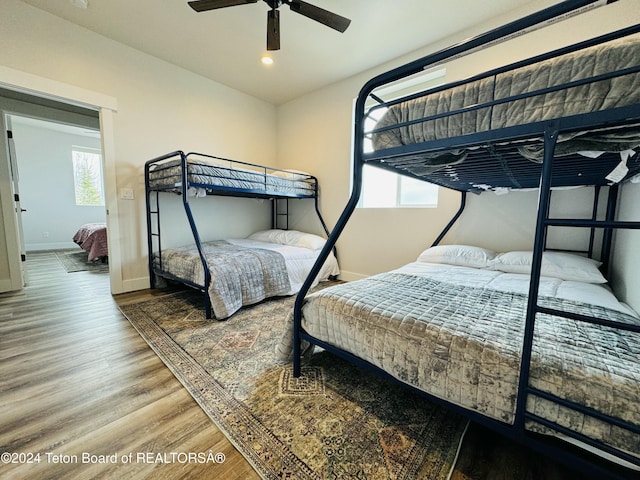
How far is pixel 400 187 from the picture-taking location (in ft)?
10.3

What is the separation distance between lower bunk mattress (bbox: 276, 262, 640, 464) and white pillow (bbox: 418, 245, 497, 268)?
0.56m

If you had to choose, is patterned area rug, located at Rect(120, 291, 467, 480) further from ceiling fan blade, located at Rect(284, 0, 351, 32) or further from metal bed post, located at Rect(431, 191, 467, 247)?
ceiling fan blade, located at Rect(284, 0, 351, 32)

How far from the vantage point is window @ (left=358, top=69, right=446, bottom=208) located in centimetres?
285

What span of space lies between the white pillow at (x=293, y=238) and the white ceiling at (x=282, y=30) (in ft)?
6.81

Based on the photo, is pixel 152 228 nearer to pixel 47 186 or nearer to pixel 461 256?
pixel 461 256

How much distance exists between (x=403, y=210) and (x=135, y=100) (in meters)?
3.33

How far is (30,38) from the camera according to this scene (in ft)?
7.45

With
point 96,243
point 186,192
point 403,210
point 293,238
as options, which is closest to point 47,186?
point 96,243

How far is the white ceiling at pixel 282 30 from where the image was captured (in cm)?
216

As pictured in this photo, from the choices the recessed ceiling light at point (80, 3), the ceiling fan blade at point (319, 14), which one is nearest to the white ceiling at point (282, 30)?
the recessed ceiling light at point (80, 3)

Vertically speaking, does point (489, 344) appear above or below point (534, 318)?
below

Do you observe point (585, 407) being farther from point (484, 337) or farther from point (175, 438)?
point (175, 438)

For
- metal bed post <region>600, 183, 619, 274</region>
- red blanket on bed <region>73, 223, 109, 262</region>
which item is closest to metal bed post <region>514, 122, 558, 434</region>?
metal bed post <region>600, 183, 619, 274</region>

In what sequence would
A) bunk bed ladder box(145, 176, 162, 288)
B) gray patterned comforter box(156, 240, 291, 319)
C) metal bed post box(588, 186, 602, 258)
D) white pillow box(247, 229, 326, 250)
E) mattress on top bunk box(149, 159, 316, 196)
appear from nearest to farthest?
metal bed post box(588, 186, 602, 258) → gray patterned comforter box(156, 240, 291, 319) → mattress on top bunk box(149, 159, 316, 196) → bunk bed ladder box(145, 176, 162, 288) → white pillow box(247, 229, 326, 250)
